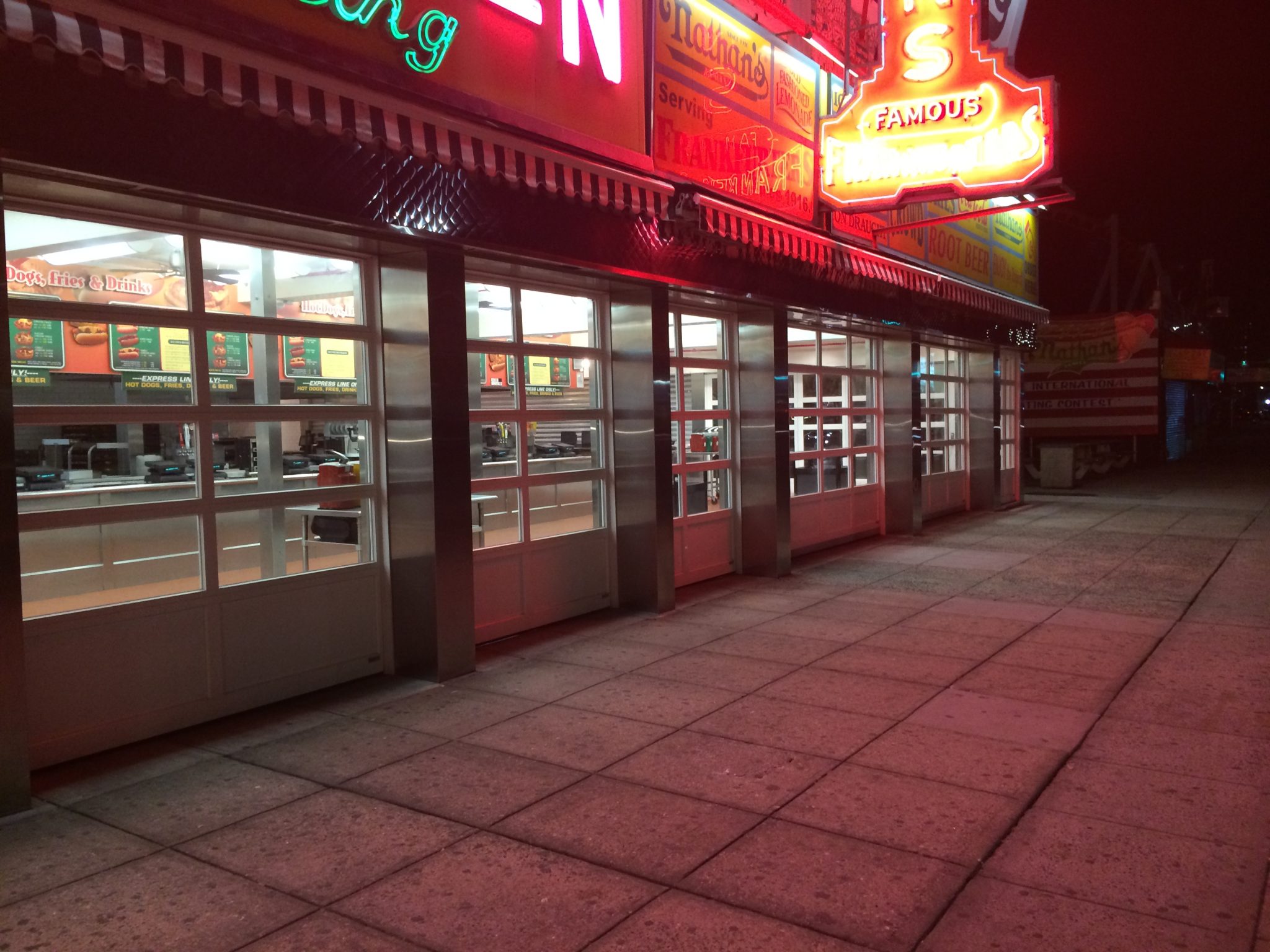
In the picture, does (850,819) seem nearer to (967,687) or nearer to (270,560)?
(967,687)

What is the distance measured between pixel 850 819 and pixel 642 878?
3.33 feet

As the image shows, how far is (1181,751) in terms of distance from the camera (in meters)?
4.88

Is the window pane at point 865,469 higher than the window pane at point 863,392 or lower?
lower

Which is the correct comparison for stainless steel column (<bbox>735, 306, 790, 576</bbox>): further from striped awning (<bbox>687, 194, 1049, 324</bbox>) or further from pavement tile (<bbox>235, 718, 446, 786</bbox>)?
pavement tile (<bbox>235, 718, 446, 786</bbox>)

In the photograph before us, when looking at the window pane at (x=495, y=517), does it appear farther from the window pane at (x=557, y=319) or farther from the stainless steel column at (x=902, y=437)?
the stainless steel column at (x=902, y=437)

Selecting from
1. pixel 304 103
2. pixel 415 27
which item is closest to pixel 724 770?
pixel 304 103

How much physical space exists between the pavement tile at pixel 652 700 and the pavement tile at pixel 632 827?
40.1 inches

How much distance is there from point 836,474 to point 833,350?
1543 millimetres

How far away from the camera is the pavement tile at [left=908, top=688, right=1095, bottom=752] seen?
511 cm

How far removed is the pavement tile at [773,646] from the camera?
6770 mm

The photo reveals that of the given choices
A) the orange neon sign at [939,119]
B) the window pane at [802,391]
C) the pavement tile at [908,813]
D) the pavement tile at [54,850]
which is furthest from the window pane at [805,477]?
the pavement tile at [54,850]

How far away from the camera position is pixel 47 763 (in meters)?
4.68

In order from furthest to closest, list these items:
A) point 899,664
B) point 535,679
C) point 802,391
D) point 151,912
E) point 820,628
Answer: point 802,391 < point 820,628 < point 899,664 < point 535,679 < point 151,912

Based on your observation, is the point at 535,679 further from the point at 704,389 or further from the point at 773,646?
the point at 704,389
